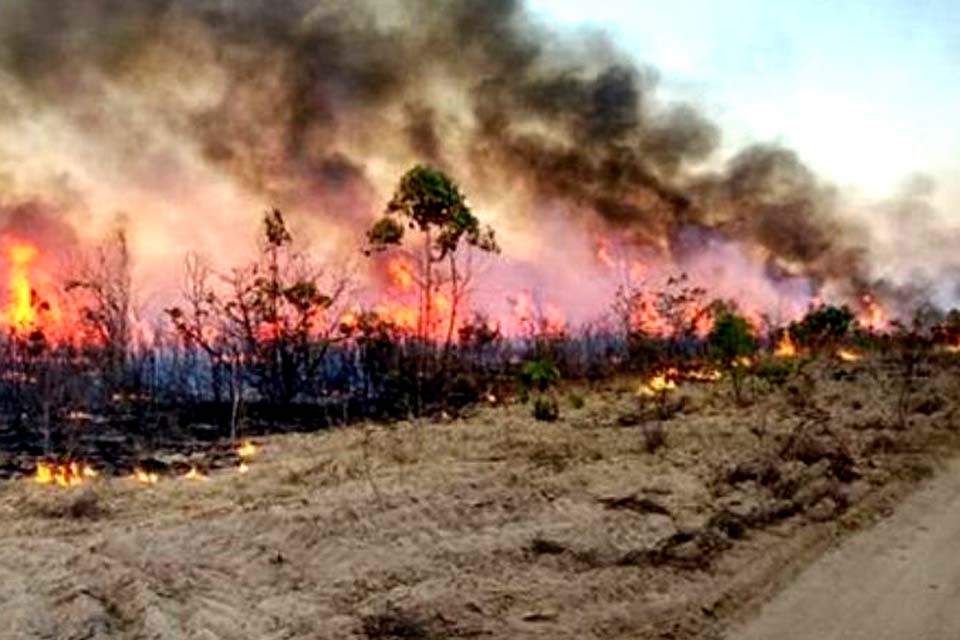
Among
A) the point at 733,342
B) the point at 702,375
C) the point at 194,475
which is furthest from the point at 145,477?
the point at 702,375

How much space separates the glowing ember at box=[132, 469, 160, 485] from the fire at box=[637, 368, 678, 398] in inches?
395

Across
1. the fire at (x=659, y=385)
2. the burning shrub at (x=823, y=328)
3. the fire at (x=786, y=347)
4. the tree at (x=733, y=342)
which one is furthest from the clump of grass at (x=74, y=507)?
the burning shrub at (x=823, y=328)

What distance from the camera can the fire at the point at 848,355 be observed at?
3362cm

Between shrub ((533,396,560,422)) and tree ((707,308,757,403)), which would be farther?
tree ((707,308,757,403))

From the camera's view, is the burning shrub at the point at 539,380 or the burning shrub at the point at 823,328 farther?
the burning shrub at the point at 823,328

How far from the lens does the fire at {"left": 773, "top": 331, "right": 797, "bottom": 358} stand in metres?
34.6

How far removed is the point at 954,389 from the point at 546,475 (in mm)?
14121

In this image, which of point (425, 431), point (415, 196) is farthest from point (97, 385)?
point (425, 431)

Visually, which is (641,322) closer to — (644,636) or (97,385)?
(97,385)

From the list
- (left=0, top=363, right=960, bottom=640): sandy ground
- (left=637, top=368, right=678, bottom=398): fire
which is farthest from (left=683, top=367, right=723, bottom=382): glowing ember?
(left=0, top=363, right=960, bottom=640): sandy ground

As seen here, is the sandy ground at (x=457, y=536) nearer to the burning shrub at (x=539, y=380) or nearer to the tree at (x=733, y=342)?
the tree at (x=733, y=342)

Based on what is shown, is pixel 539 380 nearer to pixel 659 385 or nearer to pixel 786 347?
pixel 659 385

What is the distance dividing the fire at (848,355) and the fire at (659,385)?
5353 millimetres

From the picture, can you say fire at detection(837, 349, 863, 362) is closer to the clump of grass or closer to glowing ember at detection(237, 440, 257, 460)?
glowing ember at detection(237, 440, 257, 460)
